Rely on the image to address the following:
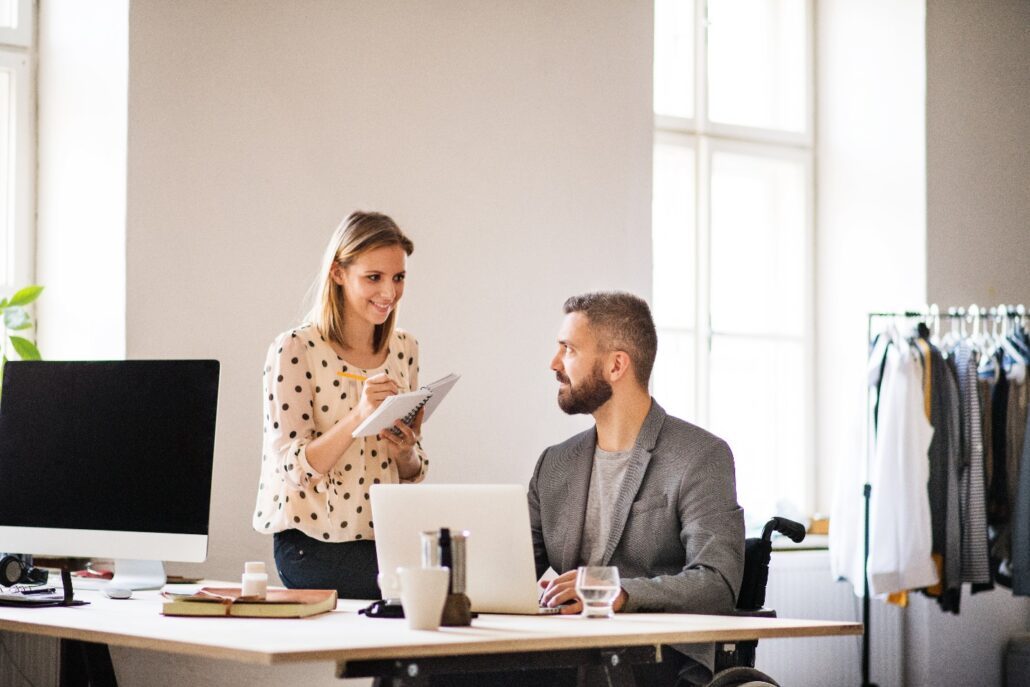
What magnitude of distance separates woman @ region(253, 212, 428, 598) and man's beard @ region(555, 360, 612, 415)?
15.2 inches

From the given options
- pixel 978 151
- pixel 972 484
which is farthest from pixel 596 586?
pixel 978 151

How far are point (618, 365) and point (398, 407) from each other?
0.52m

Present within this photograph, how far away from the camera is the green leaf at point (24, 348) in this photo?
377 cm

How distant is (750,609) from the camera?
9.61 feet

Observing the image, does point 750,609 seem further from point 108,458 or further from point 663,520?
point 108,458

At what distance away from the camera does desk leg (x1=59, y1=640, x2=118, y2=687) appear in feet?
9.04

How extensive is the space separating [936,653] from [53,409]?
3984 mm

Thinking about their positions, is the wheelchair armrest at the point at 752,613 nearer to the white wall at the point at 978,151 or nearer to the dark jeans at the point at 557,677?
the dark jeans at the point at 557,677

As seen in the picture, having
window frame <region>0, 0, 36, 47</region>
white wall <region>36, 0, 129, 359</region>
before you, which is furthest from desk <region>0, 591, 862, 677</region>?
window frame <region>0, 0, 36, 47</region>

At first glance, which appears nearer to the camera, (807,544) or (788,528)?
(788,528)

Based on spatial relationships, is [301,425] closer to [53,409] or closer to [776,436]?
[53,409]

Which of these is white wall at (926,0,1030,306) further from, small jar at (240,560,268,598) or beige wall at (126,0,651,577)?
small jar at (240,560,268,598)

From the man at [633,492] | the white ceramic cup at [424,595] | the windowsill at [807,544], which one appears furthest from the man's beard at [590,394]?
the windowsill at [807,544]

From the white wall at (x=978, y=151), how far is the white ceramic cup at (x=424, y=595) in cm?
400
